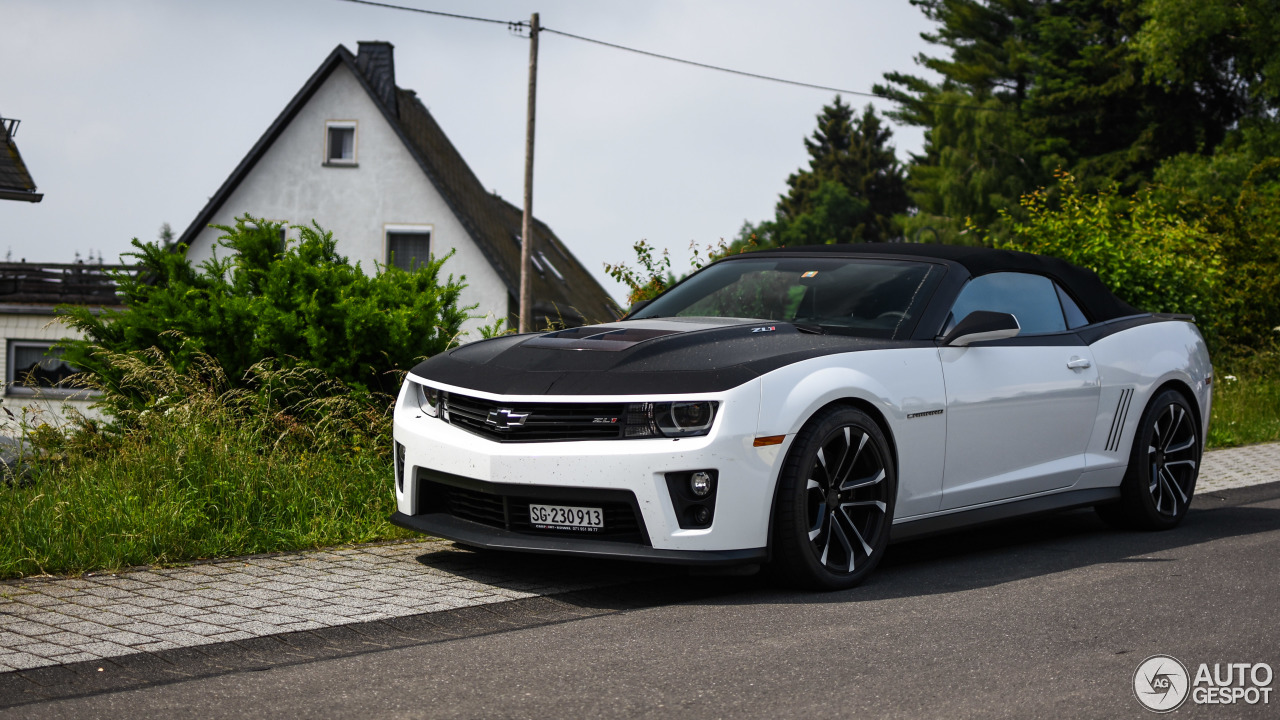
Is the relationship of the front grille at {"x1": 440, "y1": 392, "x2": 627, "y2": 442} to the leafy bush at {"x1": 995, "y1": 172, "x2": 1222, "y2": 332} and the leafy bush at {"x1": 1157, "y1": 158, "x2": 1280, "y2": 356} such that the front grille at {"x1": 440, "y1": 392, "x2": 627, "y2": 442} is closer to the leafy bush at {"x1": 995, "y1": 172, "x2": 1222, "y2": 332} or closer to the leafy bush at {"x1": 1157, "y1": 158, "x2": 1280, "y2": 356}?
the leafy bush at {"x1": 995, "y1": 172, "x2": 1222, "y2": 332}

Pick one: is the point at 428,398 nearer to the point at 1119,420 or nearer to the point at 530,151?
the point at 1119,420

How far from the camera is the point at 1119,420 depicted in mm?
7020

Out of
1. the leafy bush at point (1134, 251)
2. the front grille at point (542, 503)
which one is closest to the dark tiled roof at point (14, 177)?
the leafy bush at point (1134, 251)

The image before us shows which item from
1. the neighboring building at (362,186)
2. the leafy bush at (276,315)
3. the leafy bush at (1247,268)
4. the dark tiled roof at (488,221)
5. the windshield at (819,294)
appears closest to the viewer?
the windshield at (819,294)

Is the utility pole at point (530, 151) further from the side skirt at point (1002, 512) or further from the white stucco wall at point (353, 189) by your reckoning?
the side skirt at point (1002, 512)

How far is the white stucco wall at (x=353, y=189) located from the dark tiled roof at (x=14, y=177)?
11.2 m

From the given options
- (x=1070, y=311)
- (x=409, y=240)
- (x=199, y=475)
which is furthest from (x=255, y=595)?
(x=409, y=240)

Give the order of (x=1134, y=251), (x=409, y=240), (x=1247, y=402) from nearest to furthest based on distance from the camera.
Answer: (x=1247, y=402) → (x=1134, y=251) → (x=409, y=240)

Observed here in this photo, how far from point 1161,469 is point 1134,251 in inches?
358

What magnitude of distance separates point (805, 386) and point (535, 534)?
4.03 ft

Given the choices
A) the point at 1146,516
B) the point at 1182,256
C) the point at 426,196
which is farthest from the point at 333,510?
the point at 426,196

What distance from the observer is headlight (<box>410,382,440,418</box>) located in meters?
5.85

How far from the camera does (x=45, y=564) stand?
18.7ft

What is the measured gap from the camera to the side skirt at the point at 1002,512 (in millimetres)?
5844
